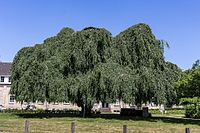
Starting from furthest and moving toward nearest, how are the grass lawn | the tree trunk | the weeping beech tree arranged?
the tree trunk → the weeping beech tree → the grass lawn

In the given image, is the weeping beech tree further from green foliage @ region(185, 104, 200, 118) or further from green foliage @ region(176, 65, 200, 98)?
green foliage @ region(185, 104, 200, 118)

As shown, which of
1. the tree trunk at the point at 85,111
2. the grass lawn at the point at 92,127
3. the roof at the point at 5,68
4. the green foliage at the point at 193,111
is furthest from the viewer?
the roof at the point at 5,68

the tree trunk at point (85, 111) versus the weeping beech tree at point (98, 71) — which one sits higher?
the weeping beech tree at point (98, 71)

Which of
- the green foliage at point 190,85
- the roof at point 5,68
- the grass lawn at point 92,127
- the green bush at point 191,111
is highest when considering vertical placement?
the roof at point 5,68

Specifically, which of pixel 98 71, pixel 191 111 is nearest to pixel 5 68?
pixel 191 111

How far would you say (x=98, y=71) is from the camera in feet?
100

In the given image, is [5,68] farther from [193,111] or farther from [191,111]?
[193,111]

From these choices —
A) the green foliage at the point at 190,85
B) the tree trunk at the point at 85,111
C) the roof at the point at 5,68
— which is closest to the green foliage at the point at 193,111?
the green foliage at the point at 190,85

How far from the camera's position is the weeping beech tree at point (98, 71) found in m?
30.8

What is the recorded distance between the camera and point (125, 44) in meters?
33.4

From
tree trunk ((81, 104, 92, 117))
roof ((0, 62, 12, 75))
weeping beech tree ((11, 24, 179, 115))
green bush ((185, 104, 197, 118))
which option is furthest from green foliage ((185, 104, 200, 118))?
roof ((0, 62, 12, 75))

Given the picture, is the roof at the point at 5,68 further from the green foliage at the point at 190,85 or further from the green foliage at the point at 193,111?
the green foliage at the point at 190,85

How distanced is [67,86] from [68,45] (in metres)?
3.93

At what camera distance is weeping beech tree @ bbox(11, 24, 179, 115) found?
101 ft
